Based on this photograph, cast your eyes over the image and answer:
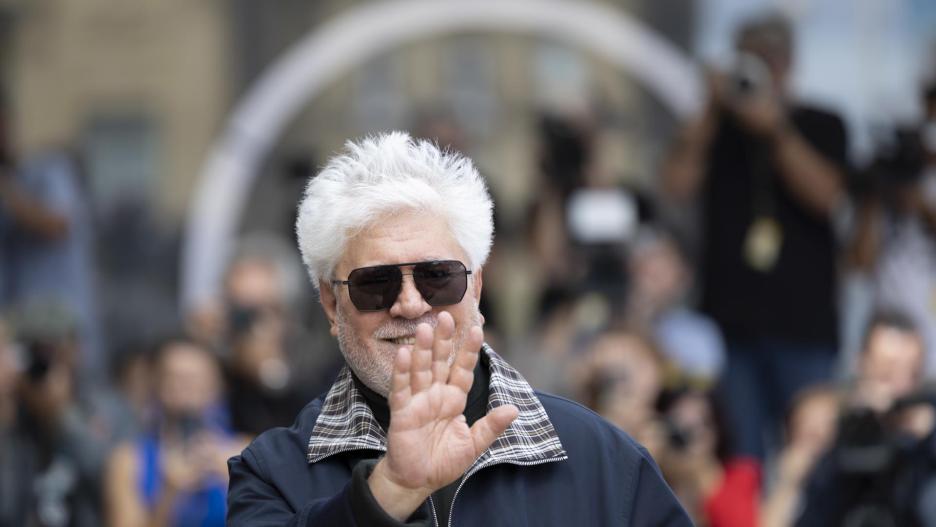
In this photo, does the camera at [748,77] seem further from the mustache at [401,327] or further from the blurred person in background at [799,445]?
the mustache at [401,327]

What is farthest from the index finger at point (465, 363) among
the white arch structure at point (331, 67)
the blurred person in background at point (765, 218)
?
the white arch structure at point (331, 67)

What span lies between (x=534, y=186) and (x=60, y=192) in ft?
8.29

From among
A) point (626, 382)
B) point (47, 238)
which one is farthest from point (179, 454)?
point (47, 238)

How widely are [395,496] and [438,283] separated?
0.48 m

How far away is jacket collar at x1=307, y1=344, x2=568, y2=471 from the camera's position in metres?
3.12

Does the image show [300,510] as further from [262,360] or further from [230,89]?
[230,89]

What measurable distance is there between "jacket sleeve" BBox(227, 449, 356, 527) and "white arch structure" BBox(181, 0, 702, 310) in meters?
6.64

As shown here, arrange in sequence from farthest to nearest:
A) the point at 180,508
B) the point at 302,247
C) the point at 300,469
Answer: the point at 180,508, the point at 302,247, the point at 300,469

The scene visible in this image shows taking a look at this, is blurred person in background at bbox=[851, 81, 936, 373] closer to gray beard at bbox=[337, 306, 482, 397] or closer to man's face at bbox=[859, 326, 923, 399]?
man's face at bbox=[859, 326, 923, 399]

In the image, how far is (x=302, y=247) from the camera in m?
3.40

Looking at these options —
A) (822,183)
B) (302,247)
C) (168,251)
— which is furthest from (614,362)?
(168,251)

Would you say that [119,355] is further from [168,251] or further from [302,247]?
[302,247]

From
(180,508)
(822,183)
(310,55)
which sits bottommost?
(180,508)

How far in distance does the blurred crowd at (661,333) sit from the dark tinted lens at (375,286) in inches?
111
